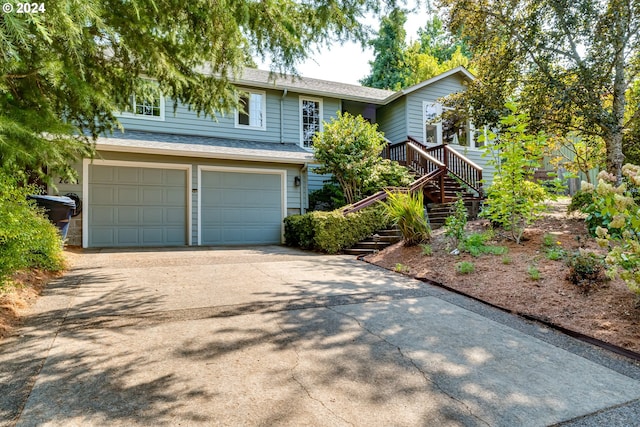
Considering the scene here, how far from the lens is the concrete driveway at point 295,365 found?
188cm

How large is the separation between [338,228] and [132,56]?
15.6 ft

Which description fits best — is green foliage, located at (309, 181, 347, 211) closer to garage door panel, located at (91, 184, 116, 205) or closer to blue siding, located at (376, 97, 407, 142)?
blue siding, located at (376, 97, 407, 142)

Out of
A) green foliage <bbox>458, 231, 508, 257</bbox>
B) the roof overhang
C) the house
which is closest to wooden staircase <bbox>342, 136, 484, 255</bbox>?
the house

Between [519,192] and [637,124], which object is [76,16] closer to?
[519,192]

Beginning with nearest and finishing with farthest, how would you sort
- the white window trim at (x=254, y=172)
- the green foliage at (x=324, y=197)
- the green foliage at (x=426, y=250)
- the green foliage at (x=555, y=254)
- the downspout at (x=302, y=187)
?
the green foliage at (x=555, y=254), the green foliage at (x=426, y=250), the white window trim at (x=254, y=172), the downspout at (x=302, y=187), the green foliage at (x=324, y=197)

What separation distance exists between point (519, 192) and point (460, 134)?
26.8 feet

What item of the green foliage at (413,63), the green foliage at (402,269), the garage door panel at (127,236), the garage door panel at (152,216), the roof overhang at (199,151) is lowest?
the green foliage at (402,269)

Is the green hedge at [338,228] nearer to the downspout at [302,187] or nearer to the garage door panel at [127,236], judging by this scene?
the downspout at [302,187]

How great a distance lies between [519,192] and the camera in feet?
18.8

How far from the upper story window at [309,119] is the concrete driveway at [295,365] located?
8.31 metres

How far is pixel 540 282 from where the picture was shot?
13.7 feet

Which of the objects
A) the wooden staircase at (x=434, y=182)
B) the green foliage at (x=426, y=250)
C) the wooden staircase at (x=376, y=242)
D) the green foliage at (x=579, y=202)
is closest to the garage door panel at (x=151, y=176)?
the wooden staircase at (x=434, y=182)

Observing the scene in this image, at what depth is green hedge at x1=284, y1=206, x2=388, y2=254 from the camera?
295 inches

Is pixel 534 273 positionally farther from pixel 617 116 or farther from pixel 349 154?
pixel 349 154
